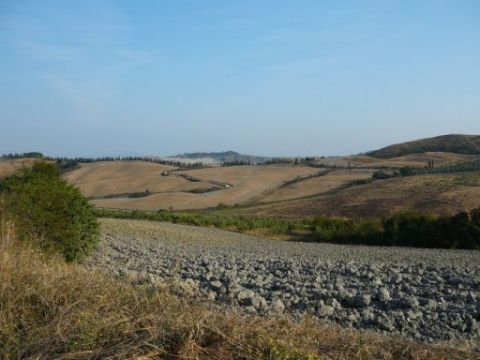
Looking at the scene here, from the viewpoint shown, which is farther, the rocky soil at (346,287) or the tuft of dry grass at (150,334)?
the rocky soil at (346,287)

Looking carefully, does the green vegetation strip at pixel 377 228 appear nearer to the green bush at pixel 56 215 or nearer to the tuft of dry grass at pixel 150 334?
the green bush at pixel 56 215

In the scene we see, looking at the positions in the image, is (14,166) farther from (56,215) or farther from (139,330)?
(139,330)

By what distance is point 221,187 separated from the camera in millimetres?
83312

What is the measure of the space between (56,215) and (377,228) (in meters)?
22.5

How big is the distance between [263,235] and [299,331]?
32802mm

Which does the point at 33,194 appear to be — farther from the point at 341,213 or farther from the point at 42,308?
the point at 341,213

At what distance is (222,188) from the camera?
82.5m

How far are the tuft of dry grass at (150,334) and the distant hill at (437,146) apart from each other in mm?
113734

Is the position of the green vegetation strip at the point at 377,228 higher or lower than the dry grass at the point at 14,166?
lower

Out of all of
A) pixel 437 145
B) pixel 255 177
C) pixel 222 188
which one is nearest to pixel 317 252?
pixel 222 188

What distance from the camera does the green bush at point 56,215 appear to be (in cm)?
1410

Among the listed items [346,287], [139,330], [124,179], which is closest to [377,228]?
[346,287]

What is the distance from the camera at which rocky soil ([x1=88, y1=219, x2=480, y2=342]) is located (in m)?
8.84

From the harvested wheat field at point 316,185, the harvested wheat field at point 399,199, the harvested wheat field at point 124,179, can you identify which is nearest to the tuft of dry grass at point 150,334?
the harvested wheat field at point 399,199
